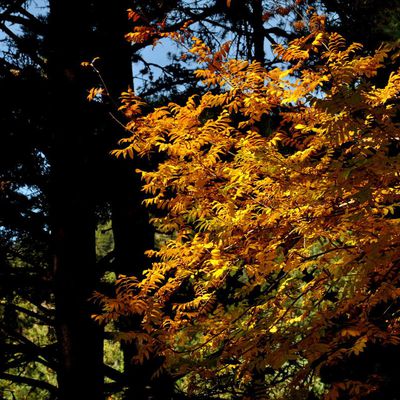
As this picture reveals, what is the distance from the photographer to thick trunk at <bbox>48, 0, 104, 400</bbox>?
18.1 feet

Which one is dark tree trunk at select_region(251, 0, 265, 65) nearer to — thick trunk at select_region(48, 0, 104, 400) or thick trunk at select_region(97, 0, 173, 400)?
thick trunk at select_region(97, 0, 173, 400)

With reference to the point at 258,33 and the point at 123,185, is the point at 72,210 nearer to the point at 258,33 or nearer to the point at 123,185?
the point at 123,185

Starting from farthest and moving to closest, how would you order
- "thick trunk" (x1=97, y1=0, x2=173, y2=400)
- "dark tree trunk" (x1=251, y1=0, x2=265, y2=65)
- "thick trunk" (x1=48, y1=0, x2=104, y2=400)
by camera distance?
1. "dark tree trunk" (x1=251, y1=0, x2=265, y2=65)
2. "thick trunk" (x1=97, y1=0, x2=173, y2=400)
3. "thick trunk" (x1=48, y1=0, x2=104, y2=400)

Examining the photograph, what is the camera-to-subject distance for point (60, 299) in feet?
18.2

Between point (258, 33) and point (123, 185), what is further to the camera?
point (258, 33)

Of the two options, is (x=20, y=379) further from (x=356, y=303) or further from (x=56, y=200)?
(x=356, y=303)

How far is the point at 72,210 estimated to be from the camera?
18.8 feet

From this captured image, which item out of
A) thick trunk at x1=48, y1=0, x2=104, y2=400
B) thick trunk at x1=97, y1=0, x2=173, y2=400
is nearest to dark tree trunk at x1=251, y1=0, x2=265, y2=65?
thick trunk at x1=97, y1=0, x2=173, y2=400

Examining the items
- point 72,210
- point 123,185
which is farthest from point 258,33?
point 72,210

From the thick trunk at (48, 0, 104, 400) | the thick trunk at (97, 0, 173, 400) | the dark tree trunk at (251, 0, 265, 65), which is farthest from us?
the dark tree trunk at (251, 0, 265, 65)

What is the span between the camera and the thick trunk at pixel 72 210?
5516mm

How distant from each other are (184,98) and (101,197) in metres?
1.96

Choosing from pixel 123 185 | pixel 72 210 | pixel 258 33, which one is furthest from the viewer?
pixel 258 33

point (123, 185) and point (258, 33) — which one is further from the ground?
point (258, 33)
